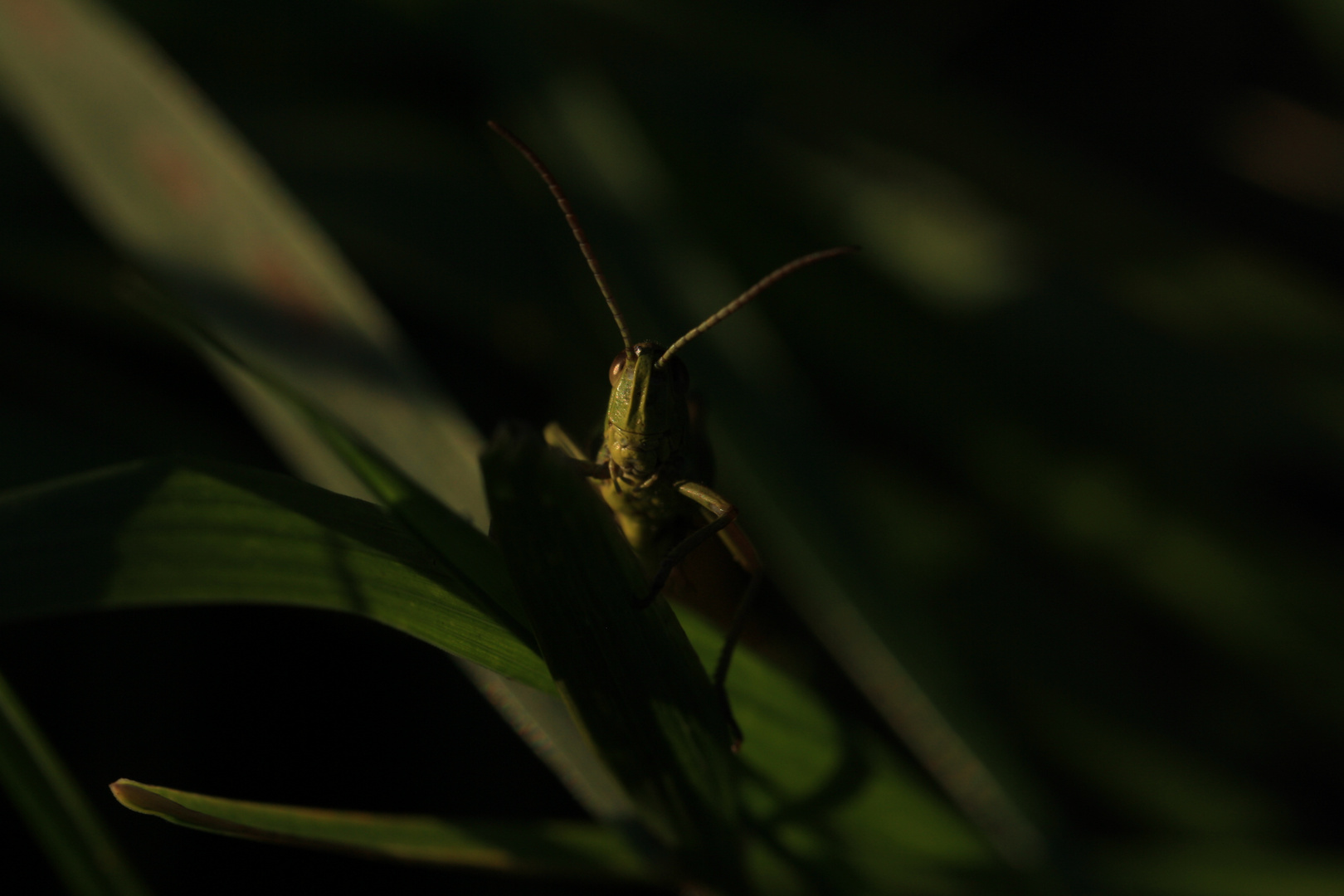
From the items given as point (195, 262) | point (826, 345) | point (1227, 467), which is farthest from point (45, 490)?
point (1227, 467)

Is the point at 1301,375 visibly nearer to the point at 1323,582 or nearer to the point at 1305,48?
the point at 1323,582

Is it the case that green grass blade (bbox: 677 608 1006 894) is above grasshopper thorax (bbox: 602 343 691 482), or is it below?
below

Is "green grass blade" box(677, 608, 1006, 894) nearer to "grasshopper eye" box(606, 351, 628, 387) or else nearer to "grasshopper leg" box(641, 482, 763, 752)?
"grasshopper leg" box(641, 482, 763, 752)

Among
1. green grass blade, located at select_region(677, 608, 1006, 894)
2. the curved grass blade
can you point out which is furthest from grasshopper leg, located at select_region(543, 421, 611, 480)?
the curved grass blade

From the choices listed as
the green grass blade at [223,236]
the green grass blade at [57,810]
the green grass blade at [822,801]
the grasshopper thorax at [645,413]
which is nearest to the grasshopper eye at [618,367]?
the grasshopper thorax at [645,413]

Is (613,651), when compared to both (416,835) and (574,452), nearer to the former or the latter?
(416,835)

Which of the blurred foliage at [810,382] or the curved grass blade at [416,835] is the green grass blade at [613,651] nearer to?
the curved grass blade at [416,835]
